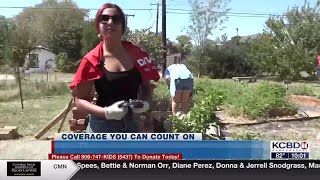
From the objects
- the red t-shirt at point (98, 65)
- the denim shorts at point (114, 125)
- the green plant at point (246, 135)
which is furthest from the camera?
the green plant at point (246, 135)

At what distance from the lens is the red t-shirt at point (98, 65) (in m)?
1.95

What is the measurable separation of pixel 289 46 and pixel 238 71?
29cm

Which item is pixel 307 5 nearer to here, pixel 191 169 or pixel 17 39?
pixel 191 169

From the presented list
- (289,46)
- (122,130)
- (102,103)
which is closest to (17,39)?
(102,103)

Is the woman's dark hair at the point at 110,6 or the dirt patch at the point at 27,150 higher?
the woman's dark hair at the point at 110,6

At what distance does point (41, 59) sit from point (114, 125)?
48cm

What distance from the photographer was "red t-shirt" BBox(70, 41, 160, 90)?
6.40ft

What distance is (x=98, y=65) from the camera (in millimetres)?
1969

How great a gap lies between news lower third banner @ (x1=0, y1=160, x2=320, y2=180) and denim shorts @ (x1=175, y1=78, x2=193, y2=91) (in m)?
0.41

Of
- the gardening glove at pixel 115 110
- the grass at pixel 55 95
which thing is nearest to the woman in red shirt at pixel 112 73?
the gardening glove at pixel 115 110

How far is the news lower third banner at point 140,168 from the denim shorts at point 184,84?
41 centimetres

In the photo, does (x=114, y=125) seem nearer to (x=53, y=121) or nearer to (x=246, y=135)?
(x=53, y=121)

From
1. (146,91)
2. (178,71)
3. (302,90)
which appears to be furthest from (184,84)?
(302,90)

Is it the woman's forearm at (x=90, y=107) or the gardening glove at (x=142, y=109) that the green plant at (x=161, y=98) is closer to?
the gardening glove at (x=142, y=109)
